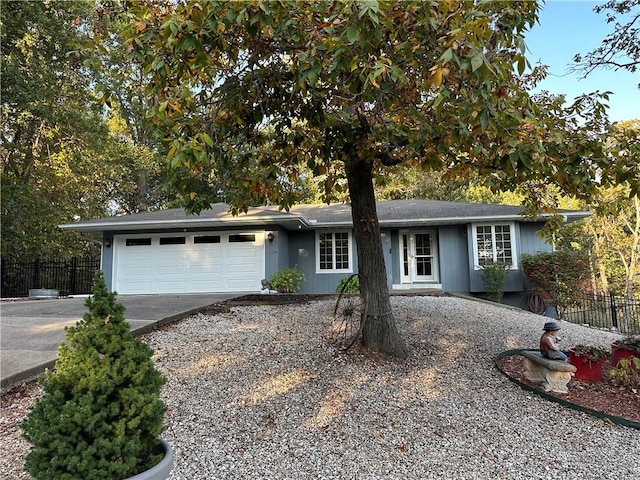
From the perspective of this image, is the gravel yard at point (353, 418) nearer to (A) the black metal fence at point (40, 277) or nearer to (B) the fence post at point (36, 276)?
(A) the black metal fence at point (40, 277)

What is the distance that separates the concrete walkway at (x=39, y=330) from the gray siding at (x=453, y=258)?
788cm

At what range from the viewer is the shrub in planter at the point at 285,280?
11.2 metres

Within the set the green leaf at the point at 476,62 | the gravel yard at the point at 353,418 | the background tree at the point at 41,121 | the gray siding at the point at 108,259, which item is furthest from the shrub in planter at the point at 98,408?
Answer: the gray siding at the point at 108,259

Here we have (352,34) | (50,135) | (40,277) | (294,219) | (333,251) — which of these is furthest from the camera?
(40,277)

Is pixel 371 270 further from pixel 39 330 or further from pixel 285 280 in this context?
pixel 285 280

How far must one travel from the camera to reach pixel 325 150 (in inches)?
207

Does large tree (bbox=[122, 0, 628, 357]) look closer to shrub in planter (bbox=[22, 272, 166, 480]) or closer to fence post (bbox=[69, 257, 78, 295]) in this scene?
shrub in planter (bbox=[22, 272, 166, 480])

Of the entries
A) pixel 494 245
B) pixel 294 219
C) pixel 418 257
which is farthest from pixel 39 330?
pixel 494 245

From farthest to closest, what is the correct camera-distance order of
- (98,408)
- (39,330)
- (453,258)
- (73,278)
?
(73,278) < (453,258) < (39,330) < (98,408)

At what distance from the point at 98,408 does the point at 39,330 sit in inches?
187

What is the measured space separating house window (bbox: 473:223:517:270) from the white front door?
53.2 inches

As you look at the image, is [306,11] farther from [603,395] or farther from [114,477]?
[603,395]

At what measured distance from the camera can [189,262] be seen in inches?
488

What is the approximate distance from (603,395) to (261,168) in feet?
15.3
